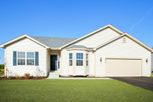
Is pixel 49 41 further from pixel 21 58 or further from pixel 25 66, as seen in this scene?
pixel 25 66

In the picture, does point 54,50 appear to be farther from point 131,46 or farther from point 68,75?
point 131,46

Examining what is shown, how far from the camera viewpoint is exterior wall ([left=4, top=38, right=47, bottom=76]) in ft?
82.1

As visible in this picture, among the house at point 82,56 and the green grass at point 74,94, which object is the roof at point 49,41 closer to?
the house at point 82,56

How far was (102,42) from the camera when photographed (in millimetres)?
28688

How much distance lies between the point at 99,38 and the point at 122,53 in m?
3.39

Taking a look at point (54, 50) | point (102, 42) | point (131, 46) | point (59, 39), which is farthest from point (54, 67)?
point (131, 46)

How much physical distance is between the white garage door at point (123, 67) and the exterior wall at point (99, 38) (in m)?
2.74

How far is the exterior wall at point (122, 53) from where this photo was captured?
88.1ft

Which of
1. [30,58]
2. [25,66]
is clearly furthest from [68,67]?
[25,66]

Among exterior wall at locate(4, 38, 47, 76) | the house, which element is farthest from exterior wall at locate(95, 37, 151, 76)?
exterior wall at locate(4, 38, 47, 76)

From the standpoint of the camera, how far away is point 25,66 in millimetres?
25250

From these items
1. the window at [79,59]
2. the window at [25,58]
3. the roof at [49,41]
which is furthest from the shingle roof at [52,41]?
the window at [79,59]

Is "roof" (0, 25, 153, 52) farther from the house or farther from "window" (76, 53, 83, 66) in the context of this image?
"window" (76, 53, 83, 66)

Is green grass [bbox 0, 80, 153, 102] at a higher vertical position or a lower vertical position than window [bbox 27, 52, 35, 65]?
lower
